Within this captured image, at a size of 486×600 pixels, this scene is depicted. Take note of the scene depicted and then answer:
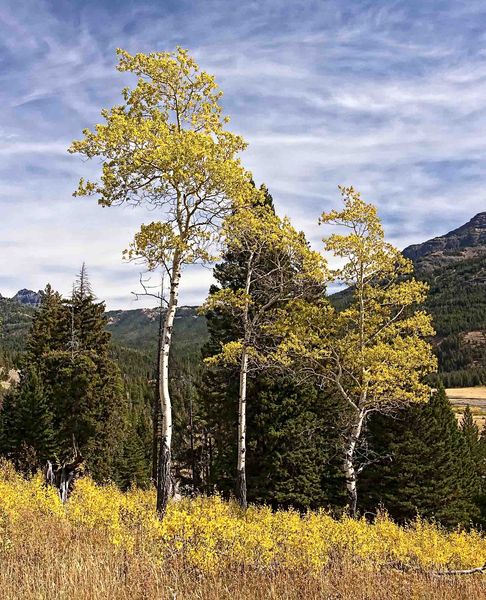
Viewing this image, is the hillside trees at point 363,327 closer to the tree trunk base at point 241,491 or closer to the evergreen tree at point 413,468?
the tree trunk base at point 241,491

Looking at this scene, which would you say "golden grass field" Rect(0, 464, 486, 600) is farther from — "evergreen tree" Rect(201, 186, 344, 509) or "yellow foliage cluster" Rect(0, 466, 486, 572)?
"evergreen tree" Rect(201, 186, 344, 509)

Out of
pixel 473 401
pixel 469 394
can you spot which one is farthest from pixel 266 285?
pixel 469 394

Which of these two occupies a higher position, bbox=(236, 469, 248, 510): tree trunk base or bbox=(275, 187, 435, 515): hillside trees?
bbox=(275, 187, 435, 515): hillside trees

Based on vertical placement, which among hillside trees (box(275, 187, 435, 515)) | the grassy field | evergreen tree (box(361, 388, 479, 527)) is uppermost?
hillside trees (box(275, 187, 435, 515))

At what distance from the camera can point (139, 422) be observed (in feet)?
236

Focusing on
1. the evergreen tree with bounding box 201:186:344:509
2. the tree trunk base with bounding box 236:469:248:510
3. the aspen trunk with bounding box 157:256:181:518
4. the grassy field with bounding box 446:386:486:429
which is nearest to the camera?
the aspen trunk with bounding box 157:256:181:518

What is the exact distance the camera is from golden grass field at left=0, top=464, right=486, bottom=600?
532cm

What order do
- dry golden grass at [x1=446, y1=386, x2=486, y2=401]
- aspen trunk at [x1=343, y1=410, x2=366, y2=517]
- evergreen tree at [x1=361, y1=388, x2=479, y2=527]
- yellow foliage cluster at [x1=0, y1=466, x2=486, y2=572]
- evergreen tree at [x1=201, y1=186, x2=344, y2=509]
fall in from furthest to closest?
1. dry golden grass at [x1=446, y1=386, x2=486, y2=401]
2. evergreen tree at [x1=361, y1=388, x2=479, y2=527]
3. evergreen tree at [x1=201, y1=186, x2=344, y2=509]
4. aspen trunk at [x1=343, y1=410, x2=366, y2=517]
5. yellow foliage cluster at [x1=0, y1=466, x2=486, y2=572]

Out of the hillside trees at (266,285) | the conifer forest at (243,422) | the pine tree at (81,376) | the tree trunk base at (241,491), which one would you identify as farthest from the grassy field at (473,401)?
the tree trunk base at (241,491)

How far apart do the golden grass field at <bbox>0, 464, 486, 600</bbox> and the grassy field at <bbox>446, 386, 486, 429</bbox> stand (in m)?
101

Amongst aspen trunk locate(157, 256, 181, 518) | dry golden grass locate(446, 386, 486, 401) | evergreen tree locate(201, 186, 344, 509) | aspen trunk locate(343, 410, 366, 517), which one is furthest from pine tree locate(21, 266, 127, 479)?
dry golden grass locate(446, 386, 486, 401)

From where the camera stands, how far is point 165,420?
34.8 feet

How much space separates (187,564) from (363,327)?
40.0ft

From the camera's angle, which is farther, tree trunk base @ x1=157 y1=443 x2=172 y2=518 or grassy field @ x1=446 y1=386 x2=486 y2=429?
grassy field @ x1=446 y1=386 x2=486 y2=429
